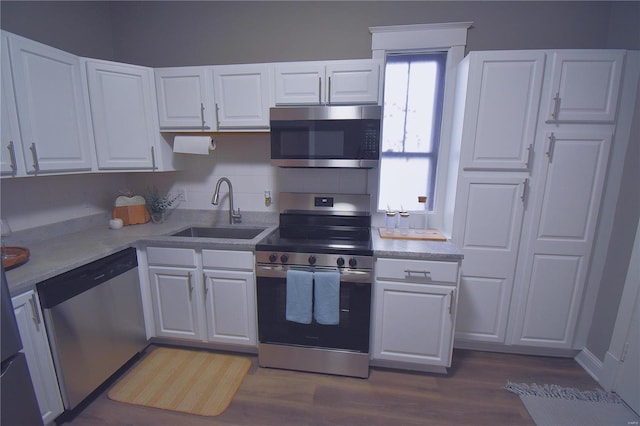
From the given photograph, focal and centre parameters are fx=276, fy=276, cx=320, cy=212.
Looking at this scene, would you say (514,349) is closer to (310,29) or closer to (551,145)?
(551,145)

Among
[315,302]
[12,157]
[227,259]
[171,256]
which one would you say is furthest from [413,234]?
[12,157]

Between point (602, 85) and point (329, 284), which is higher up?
point (602, 85)

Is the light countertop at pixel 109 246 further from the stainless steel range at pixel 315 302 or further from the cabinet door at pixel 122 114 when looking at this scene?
the cabinet door at pixel 122 114

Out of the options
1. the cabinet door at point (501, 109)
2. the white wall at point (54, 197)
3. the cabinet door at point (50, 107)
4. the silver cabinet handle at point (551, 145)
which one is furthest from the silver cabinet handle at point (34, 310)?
the silver cabinet handle at point (551, 145)

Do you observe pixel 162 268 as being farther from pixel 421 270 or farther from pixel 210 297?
pixel 421 270

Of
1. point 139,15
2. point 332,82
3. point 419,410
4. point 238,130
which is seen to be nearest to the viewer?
point 419,410

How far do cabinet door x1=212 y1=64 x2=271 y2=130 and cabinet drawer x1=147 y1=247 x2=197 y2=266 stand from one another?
1.00 meters

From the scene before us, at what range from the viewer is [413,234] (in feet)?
6.92

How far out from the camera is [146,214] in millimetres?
2465

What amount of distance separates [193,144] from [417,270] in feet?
6.28

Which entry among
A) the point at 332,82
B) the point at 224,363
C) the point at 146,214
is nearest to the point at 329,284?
the point at 224,363

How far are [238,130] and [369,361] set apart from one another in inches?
78.1

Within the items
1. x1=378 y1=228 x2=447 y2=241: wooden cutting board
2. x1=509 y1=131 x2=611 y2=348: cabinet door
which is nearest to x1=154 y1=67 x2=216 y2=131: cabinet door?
x1=378 y1=228 x2=447 y2=241: wooden cutting board

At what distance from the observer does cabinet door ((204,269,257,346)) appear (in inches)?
78.0
